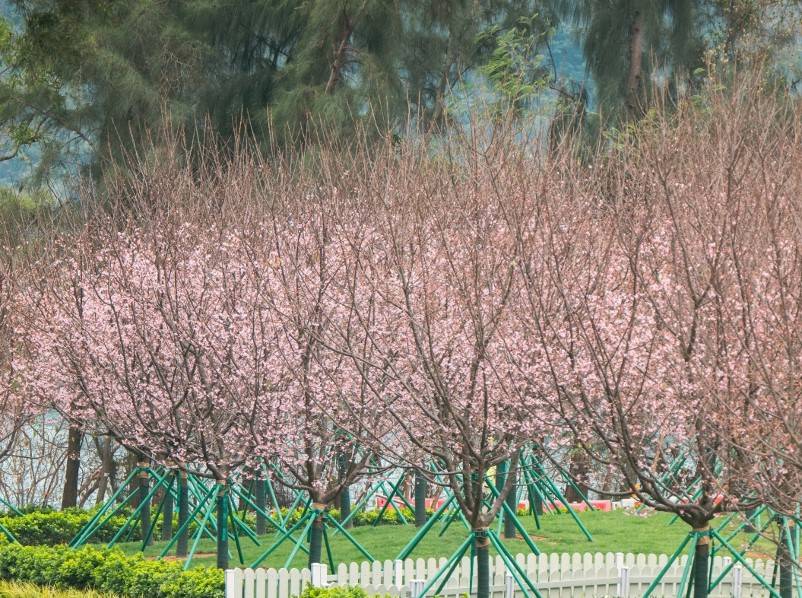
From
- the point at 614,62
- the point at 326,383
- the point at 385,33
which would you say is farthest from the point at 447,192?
the point at 614,62

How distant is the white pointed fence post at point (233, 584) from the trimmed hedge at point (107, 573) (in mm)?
219

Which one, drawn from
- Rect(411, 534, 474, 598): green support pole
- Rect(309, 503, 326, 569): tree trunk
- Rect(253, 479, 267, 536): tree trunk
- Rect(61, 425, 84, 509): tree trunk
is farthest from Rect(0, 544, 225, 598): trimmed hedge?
Rect(61, 425, 84, 509): tree trunk

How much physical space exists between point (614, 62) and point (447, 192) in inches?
588

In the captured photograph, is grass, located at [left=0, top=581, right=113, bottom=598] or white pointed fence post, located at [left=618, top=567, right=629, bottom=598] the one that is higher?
white pointed fence post, located at [left=618, top=567, right=629, bottom=598]

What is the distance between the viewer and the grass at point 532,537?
17.8 meters

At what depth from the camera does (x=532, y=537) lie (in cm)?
1936

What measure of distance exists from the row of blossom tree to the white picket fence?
3.32ft

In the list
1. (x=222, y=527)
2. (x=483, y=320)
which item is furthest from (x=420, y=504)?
(x=483, y=320)

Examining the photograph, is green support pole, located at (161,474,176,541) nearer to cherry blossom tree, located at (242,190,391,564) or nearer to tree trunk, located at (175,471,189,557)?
tree trunk, located at (175,471,189,557)

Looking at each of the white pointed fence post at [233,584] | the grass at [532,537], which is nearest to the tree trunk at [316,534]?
the white pointed fence post at [233,584]

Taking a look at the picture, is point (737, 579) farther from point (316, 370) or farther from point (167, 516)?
point (167, 516)

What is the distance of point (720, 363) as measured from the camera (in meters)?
9.91

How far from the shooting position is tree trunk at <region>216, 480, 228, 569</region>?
15461mm

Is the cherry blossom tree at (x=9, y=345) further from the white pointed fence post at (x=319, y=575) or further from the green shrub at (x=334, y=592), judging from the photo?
the green shrub at (x=334, y=592)
